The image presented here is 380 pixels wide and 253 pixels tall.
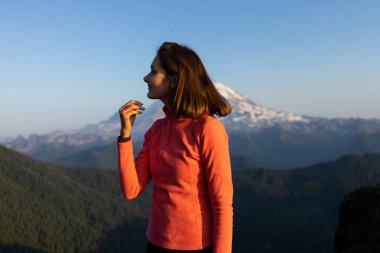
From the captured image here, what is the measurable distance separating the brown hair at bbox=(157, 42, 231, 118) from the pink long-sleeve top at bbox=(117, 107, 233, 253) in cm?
18

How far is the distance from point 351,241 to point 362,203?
235 inches

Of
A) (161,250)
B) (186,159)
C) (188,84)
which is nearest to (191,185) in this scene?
(186,159)

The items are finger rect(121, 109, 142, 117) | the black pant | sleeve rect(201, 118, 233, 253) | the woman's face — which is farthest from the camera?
finger rect(121, 109, 142, 117)

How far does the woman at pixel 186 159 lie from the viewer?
4387mm

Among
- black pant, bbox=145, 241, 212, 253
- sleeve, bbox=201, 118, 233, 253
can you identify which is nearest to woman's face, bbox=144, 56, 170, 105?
sleeve, bbox=201, 118, 233, 253

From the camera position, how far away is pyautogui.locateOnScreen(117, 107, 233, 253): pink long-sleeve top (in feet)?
14.4

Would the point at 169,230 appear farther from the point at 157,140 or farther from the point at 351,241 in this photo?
the point at 351,241

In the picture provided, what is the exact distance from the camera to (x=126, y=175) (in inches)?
199

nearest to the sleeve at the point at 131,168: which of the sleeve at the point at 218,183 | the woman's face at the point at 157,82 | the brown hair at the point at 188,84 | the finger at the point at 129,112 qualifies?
the finger at the point at 129,112

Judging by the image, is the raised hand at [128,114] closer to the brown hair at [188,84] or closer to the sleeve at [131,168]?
the sleeve at [131,168]

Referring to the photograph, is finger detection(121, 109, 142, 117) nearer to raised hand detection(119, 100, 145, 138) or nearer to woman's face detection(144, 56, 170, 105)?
raised hand detection(119, 100, 145, 138)

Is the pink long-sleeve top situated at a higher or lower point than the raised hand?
lower

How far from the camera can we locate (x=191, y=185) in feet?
14.9

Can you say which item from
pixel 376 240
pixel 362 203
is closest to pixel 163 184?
pixel 376 240
